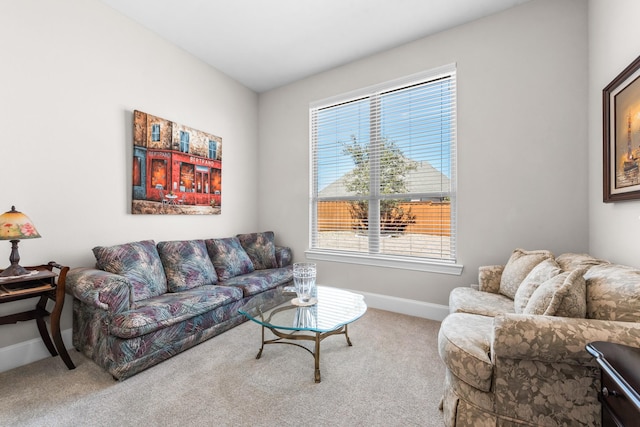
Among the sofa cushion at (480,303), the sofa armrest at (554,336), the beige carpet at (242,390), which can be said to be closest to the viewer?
the sofa armrest at (554,336)

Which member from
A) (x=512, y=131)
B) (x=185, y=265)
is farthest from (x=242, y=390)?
(x=512, y=131)

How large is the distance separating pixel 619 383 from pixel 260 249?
3.32 metres

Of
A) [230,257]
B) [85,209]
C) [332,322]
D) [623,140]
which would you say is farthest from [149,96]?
[623,140]

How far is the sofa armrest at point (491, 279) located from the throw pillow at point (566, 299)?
1.01 m

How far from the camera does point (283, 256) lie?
3.74m

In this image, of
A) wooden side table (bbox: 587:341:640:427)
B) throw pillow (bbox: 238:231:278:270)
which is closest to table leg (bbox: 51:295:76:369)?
throw pillow (bbox: 238:231:278:270)

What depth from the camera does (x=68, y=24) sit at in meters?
2.32

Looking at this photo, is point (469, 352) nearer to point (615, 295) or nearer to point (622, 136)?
point (615, 295)

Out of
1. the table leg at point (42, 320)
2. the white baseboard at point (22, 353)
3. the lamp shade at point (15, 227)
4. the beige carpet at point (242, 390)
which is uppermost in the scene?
the lamp shade at point (15, 227)

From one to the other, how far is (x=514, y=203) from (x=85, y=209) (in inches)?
155

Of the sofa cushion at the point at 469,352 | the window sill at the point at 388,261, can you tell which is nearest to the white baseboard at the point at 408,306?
the window sill at the point at 388,261

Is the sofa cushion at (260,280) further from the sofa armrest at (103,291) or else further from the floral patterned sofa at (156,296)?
the sofa armrest at (103,291)

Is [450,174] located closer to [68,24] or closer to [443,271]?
[443,271]

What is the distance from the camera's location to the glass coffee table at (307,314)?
6.04 feet
